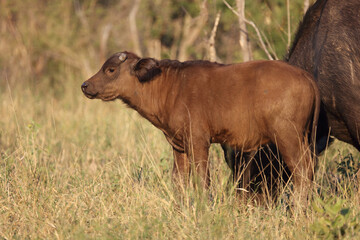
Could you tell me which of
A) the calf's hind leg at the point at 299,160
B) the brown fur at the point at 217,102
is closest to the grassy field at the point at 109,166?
the calf's hind leg at the point at 299,160

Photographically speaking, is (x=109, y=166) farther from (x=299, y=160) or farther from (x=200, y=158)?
(x=299, y=160)

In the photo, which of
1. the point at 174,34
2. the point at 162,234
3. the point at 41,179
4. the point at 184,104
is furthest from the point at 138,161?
the point at 174,34

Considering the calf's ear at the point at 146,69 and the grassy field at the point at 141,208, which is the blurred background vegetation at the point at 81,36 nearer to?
the grassy field at the point at 141,208

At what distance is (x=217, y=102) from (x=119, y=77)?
1001 mm

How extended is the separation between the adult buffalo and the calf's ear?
1524mm

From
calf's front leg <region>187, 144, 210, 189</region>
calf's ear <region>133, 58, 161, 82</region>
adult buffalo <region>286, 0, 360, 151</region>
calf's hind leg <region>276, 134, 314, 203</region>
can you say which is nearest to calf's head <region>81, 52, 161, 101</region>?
calf's ear <region>133, 58, 161, 82</region>

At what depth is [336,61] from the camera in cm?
554

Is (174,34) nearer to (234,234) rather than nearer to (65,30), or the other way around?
(65,30)

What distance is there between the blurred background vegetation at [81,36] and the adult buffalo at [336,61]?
20.3 feet

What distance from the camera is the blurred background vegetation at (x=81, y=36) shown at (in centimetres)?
1282

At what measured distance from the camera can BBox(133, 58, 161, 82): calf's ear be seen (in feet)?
17.4

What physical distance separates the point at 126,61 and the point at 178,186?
128 centimetres

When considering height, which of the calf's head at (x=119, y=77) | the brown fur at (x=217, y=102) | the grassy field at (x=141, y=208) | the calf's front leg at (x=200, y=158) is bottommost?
the grassy field at (x=141, y=208)

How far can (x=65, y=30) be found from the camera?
45.8 feet
